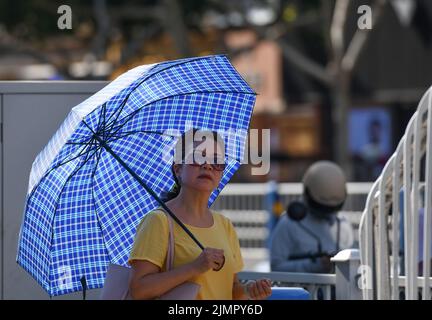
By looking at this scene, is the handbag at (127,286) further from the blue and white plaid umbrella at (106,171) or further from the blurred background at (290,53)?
the blurred background at (290,53)

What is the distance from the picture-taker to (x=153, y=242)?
4445mm

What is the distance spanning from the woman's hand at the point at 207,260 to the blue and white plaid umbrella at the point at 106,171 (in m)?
0.65

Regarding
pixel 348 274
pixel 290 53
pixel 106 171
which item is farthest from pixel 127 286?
pixel 290 53

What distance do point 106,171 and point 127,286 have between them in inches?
28.3

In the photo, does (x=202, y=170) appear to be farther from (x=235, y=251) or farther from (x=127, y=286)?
(x=127, y=286)

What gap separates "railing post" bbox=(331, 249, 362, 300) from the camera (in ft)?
20.1

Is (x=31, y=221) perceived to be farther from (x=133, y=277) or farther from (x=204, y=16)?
(x=204, y=16)

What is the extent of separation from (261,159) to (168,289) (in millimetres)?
1432

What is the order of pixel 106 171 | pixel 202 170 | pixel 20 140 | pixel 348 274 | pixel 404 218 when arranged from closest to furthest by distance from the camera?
pixel 202 170
pixel 106 171
pixel 404 218
pixel 348 274
pixel 20 140

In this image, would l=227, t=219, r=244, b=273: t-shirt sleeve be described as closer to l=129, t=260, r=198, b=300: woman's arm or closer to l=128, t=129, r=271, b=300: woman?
l=128, t=129, r=271, b=300: woman

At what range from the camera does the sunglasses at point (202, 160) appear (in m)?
4.61

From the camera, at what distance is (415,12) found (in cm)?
3028

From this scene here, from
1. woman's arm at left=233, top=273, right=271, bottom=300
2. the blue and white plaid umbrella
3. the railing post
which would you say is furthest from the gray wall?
woman's arm at left=233, top=273, right=271, bottom=300

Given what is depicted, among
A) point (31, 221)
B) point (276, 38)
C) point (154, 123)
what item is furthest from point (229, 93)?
point (276, 38)
